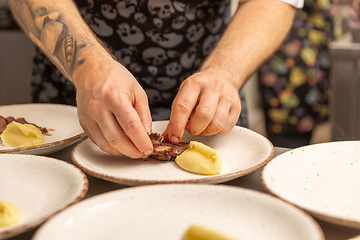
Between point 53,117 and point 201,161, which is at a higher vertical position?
point 201,161

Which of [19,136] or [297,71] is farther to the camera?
[297,71]

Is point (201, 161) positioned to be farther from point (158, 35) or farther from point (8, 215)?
point (158, 35)

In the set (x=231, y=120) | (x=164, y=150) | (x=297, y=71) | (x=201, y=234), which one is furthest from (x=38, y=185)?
(x=297, y=71)

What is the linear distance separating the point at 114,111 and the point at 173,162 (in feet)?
0.69

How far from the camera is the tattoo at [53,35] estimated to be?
52.5 inches

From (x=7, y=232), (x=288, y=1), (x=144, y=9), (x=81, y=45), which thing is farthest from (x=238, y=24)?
(x=7, y=232)

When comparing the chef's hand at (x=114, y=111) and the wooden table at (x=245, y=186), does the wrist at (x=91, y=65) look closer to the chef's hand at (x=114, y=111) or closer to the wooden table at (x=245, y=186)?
the chef's hand at (x=114, y=111)

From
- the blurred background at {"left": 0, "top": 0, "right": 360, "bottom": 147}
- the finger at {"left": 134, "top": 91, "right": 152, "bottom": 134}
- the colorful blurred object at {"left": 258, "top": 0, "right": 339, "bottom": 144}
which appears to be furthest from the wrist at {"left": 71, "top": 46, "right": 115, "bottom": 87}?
the colorful blurred object at {"left": 258, "top": 0, "right": 339, "bottom": 144}

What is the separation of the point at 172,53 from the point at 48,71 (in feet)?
1.92

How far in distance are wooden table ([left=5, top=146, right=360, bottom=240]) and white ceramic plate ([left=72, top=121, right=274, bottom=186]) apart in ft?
0.09

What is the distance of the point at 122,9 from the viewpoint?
1.74 m

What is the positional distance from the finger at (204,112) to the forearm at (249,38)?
230mm

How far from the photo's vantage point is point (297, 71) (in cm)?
423

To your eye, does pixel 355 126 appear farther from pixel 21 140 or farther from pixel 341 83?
pixel 21 140
